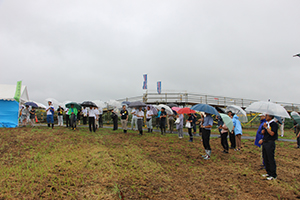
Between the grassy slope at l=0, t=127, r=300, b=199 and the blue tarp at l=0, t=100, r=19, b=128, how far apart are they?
599 centimetres

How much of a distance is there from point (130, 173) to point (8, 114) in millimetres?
12824

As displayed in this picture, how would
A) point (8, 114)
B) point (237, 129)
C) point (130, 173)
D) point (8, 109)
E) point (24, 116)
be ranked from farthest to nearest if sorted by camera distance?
point (24, 116), point (8, 109), point (8, 114), point (237, 129), point (130, 173)

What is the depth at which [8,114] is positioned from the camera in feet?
44.1

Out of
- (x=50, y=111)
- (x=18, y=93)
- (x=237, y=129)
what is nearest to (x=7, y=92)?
(x=18, y=93)

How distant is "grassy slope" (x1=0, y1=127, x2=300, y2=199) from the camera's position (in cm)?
457

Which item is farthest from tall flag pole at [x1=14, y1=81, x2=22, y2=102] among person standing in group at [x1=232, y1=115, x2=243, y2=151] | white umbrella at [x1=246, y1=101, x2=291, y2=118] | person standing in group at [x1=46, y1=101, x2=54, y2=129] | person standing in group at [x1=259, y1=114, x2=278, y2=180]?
person standing in group at [x1=259, y1=114, x2=278, y2=180]

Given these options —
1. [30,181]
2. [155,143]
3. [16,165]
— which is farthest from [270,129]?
[16,165]

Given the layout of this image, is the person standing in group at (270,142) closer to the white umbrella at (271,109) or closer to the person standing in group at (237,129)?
the white umbrella at (271,109)

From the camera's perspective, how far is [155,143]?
9539mm

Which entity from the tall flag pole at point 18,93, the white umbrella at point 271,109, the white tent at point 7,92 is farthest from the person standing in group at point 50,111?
the white umbrella at point 271,109

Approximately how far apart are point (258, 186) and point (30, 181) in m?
6.37

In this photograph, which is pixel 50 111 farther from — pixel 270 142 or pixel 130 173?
pixel 270 142

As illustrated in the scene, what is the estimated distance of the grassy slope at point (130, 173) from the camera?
457 cm

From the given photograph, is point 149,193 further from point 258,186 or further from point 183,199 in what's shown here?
point 258,186
